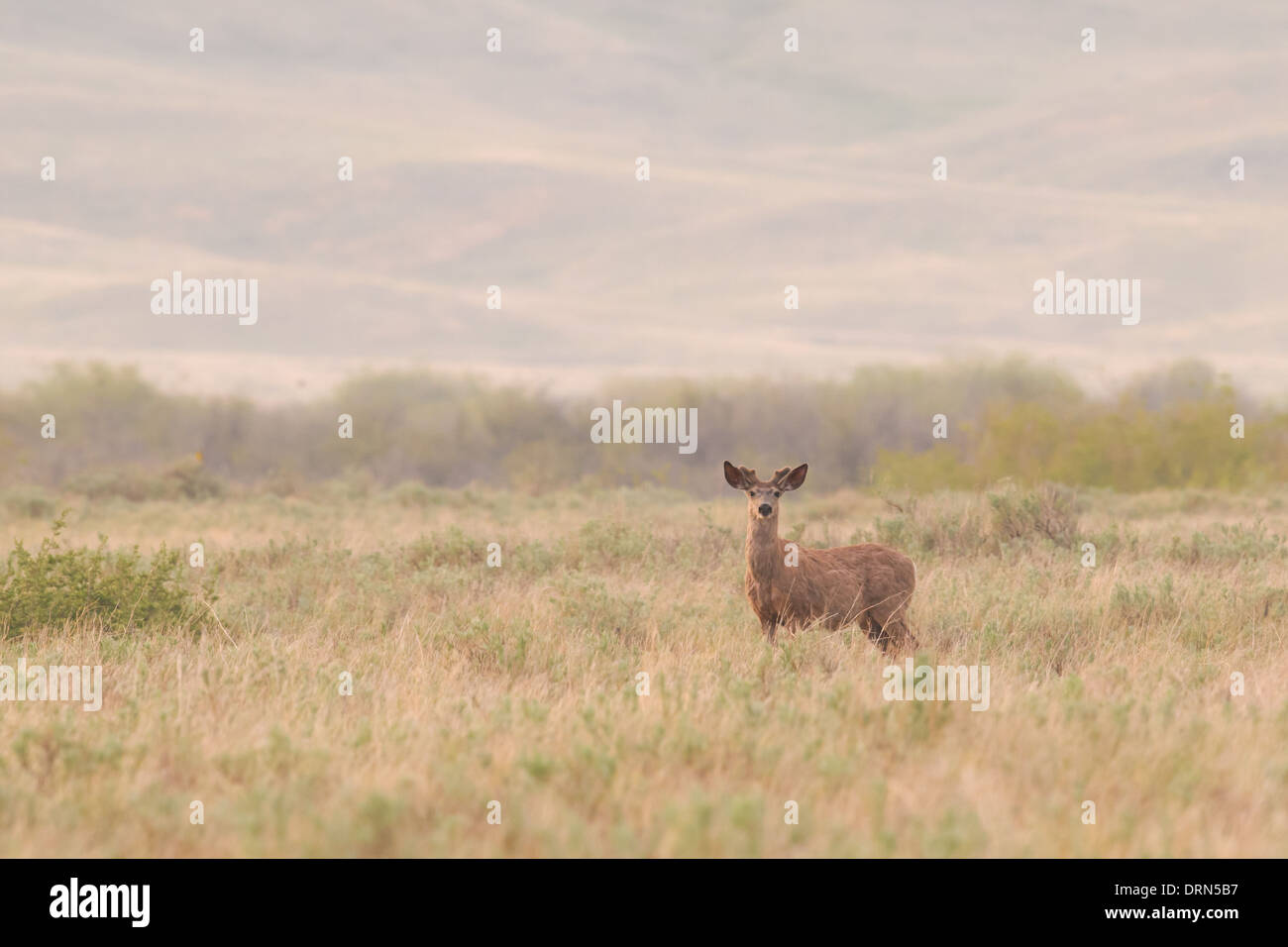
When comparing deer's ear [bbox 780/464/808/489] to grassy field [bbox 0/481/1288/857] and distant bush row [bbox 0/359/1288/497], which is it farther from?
distant bush row [bbox 0/359/1288/497]

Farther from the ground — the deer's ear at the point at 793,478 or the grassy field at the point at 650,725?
the deer's ear at the point at 793,478

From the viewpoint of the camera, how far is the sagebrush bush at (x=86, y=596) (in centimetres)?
862

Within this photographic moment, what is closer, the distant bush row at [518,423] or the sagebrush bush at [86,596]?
the sagebrush bush at [86,596]

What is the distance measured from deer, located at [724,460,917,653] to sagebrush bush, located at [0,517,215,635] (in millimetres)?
4660

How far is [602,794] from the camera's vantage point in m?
4.54

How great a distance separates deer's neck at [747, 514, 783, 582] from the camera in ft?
24.7

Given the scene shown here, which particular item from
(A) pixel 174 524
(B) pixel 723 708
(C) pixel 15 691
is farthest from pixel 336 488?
(B) pixel 723 708

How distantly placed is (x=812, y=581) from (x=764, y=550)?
18.4 inches

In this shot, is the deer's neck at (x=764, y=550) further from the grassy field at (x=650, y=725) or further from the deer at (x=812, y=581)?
the grassy field at (x=650, y=725)

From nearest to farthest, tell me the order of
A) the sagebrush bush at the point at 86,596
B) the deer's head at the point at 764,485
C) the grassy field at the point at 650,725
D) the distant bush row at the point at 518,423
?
the grassy field at the point at 650,725 → the deer's head at the point at 764,485 → the sagebrush bush at the point at 86,596 → the distant bush row at the point at 518,423

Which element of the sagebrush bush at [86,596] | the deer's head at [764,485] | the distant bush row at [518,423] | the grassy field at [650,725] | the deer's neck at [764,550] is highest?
the distant bush row at [518,423]

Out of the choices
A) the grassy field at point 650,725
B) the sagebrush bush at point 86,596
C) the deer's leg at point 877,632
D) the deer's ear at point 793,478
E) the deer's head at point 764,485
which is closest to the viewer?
the grassy field at point 650,725

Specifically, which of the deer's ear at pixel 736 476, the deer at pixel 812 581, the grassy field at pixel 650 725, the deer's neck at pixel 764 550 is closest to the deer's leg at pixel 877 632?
the deer at pixel 812 581
